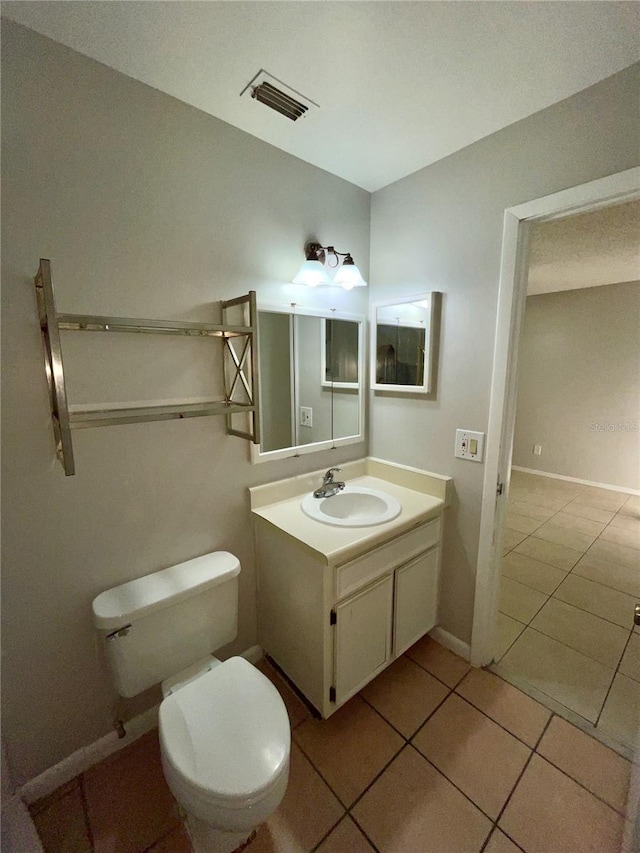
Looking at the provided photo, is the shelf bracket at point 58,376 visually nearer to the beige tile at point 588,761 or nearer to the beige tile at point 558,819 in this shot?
the beige tile at point 558,819

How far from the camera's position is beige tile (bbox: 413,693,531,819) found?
119cm

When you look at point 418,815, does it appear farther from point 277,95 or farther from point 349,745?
point 277,95

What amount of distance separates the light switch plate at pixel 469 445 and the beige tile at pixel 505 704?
1058 millimetres

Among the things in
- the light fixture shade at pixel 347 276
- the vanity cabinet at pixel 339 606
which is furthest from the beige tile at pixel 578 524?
the light fixture shade at pixel 347 276

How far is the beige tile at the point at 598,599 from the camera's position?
1.99 metres

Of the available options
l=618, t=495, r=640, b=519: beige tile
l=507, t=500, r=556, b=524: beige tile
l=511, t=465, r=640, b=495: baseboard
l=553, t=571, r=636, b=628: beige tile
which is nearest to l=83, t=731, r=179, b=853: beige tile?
l=553, t=571, r=636, b=628: beige tile

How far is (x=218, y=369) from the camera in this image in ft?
4.66

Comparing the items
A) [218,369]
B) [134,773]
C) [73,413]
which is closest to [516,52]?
[218,369]

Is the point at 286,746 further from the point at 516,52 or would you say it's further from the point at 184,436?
the point at 516,52

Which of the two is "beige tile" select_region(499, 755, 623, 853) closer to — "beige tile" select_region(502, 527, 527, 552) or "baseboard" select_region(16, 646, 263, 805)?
"baseboard" select_region(16, 646, 263, 805)

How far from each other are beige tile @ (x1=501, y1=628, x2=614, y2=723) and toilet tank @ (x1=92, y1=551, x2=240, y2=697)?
1.43 metres

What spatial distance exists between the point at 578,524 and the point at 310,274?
3283 mm

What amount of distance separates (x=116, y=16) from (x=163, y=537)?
5.28ft

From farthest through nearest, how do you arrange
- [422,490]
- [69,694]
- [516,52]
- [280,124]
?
[422,490] < [280,124] < [69,694] < [516,52]
